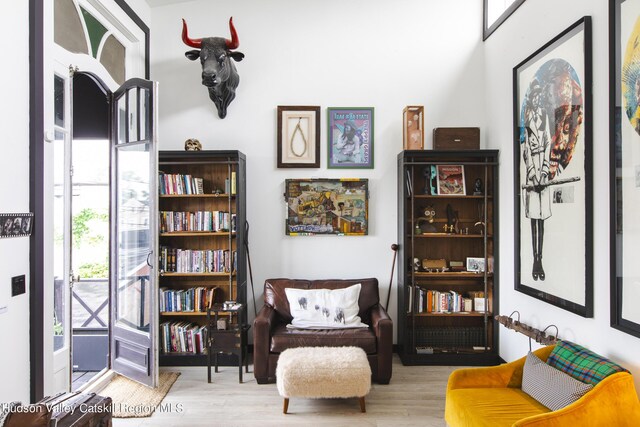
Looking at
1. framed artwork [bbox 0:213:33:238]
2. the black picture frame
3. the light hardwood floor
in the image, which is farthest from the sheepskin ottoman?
the black picture frame

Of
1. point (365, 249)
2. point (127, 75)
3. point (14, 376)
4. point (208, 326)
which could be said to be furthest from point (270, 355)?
point (127, 75)

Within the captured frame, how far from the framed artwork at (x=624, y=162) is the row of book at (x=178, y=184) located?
11.1ft

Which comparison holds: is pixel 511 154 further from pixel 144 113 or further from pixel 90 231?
pixel 90 231

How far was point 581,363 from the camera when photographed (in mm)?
2475

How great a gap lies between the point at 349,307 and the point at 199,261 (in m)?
1.51

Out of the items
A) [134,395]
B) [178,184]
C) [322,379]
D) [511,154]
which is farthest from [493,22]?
[134,395]

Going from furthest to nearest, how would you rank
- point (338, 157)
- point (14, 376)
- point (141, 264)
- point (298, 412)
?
1. point (338, 157)
2. point (141, 264)
3. point (298, 412)
4. point (14, 376)

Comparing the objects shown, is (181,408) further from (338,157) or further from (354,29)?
(354,29)

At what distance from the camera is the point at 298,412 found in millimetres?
3205

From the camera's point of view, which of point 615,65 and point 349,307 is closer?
point 615,65

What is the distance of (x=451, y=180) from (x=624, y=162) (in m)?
1.93

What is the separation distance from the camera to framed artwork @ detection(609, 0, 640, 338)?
2283 millimetres

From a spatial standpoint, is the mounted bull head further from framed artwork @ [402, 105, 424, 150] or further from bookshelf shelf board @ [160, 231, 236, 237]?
framed artwork @ [402, 105, 424, 150]

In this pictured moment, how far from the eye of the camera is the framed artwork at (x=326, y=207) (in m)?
4.48
